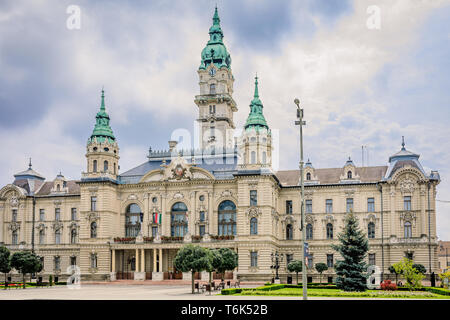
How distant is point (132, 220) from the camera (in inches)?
3359

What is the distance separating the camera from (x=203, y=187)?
82.1 m

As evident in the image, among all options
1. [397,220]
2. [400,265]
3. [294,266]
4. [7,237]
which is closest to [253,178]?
[294,266]

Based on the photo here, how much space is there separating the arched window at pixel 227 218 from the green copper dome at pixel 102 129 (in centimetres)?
1997

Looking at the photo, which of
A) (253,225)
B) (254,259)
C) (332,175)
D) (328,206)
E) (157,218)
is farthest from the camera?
(332,175)

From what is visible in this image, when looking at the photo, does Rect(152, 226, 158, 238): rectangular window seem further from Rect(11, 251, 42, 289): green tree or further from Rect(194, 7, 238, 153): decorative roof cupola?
Rect(194, 7, 238, 153): decorative roof cupola

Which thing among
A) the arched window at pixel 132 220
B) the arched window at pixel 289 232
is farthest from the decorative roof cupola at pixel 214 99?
the arched window at pixel 289 232

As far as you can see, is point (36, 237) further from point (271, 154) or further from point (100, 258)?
point (271, 154)

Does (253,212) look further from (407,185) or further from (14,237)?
(14,237)

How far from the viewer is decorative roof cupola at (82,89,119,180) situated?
84.9 meters

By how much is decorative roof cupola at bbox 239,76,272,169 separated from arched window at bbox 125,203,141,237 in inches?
683

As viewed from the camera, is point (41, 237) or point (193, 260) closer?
point (193, 260)

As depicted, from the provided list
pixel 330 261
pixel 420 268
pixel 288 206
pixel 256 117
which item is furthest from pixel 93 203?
pixel 420 268

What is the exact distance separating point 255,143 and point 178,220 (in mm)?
15890

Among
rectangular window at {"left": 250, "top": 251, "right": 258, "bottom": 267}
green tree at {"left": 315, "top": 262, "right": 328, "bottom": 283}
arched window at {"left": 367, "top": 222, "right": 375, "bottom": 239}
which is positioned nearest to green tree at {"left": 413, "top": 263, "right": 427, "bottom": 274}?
arched window at {"left": 367, "top": 222, "right": 375, "bottom": 239}
